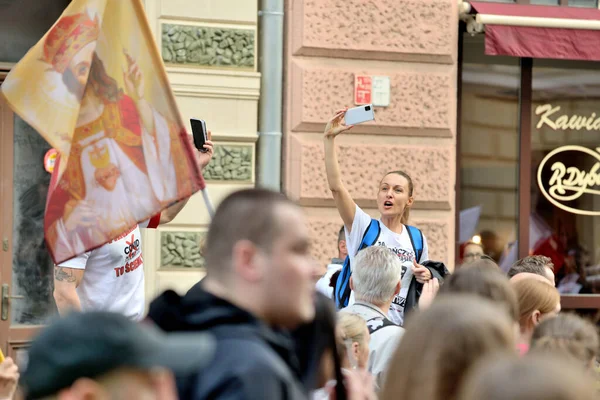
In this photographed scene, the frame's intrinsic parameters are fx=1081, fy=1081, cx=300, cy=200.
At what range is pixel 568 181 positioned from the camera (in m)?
8.64

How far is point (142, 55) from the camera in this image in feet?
14.1

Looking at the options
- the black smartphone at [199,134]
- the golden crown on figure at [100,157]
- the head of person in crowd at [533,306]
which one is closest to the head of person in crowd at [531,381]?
the head of person in crowd at [533,306]

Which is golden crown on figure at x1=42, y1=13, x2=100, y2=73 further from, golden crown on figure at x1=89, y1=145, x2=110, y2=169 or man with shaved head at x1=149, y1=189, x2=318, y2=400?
man with shaved head at x1=149, y1=189, x2=318, y2=400

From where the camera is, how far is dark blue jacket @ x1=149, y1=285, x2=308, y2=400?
224 centimetres

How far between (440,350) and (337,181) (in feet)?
11.9

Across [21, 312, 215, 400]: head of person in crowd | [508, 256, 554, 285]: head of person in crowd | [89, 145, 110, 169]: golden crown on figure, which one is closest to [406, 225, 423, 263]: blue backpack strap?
[508, 256, 554, 285]: head of person in crowd

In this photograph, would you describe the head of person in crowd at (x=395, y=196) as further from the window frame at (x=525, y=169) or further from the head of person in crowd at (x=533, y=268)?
the window frame at (x=525, y=169)

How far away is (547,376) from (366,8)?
6.32m

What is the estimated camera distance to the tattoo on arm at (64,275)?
5.00 meters

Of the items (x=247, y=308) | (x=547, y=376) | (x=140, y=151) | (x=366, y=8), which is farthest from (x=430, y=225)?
(x=547, y=376)

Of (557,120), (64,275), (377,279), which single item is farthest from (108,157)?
(557,120)

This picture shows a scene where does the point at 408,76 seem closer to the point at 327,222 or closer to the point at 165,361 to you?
the point at 327,222

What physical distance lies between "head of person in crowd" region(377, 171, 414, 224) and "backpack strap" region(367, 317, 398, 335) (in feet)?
4.67

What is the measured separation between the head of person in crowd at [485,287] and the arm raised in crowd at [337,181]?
228 centimetres
